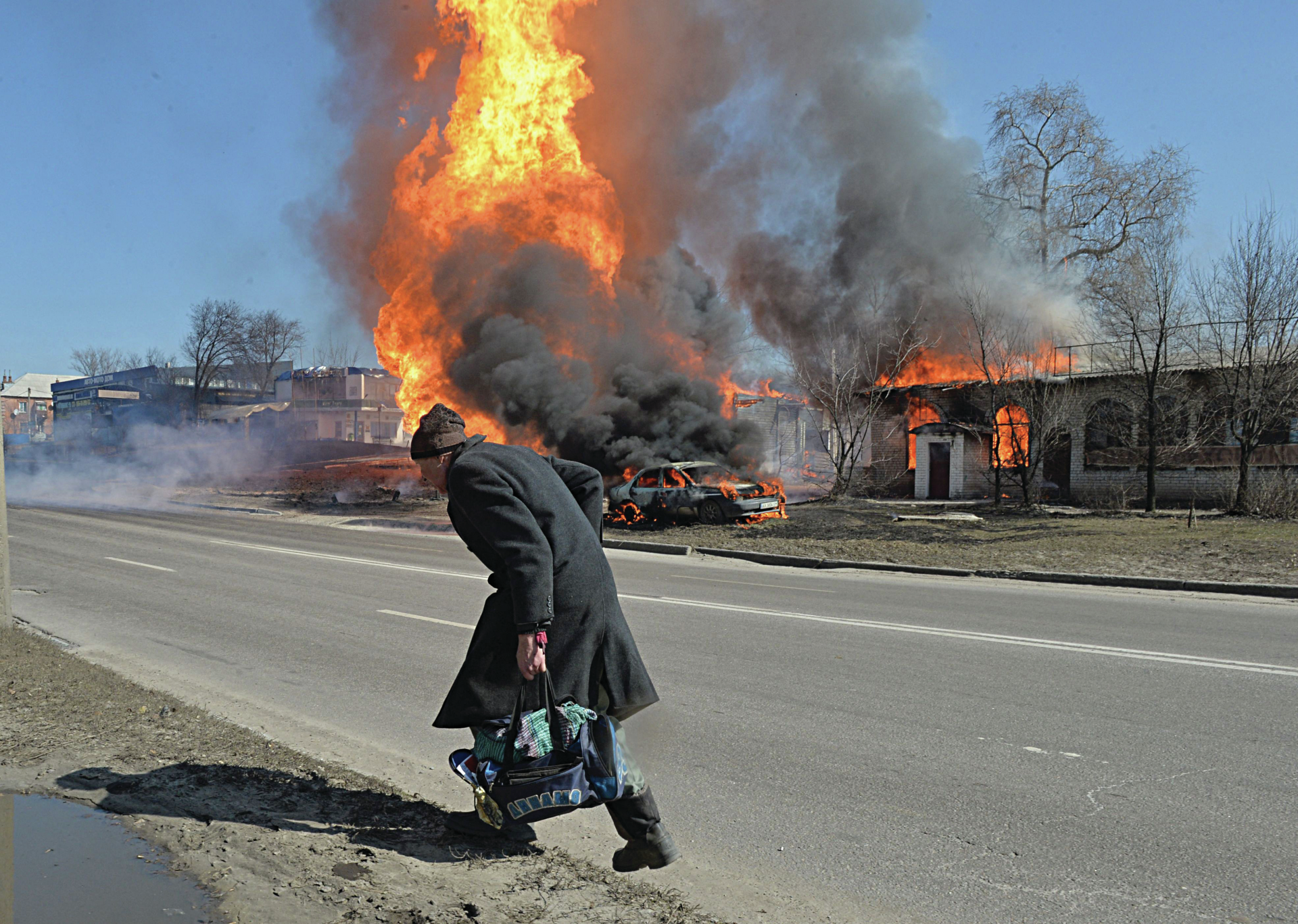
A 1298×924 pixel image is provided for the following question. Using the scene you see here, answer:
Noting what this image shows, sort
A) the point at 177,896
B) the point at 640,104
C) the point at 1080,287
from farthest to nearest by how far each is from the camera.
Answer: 1. the point at 1080,287
2. the point at 640,104
3. the point at 177,896

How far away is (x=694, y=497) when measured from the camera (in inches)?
781

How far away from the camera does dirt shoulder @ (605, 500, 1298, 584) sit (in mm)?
13031

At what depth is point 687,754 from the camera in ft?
15.8

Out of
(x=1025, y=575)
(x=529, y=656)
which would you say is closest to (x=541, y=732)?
(x=529, y=656)

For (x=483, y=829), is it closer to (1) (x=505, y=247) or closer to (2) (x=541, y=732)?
(2) (x=541, y=732)

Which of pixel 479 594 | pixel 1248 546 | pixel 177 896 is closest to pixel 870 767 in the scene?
pixel 177 896

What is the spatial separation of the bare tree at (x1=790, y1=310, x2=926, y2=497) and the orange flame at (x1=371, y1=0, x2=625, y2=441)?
7375 mm

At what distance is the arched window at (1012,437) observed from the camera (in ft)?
76.4

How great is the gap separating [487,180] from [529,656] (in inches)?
1051

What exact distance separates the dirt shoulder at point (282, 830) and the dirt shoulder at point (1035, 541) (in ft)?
36.8

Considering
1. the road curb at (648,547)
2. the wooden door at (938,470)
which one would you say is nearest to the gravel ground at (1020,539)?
the road curb at (648,547)

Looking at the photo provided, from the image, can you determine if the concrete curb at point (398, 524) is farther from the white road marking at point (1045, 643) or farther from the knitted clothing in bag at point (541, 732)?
the knitted clothing in bag at point (541, 732)

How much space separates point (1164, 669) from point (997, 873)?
3.98 meters

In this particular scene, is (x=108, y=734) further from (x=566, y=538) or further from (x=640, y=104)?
(x=640, y=104)
